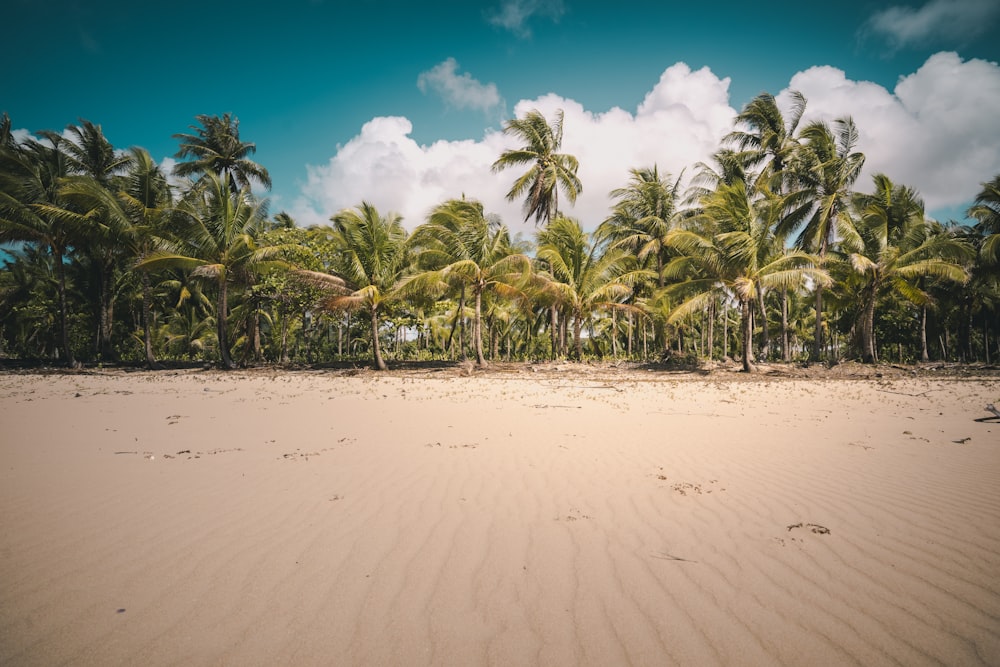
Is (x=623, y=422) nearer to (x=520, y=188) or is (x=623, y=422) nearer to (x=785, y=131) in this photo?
(x=520, y=188)

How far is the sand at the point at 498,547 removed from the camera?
75.2 inches

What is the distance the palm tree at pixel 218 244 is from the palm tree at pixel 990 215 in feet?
107

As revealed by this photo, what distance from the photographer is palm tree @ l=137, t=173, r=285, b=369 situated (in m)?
17.2

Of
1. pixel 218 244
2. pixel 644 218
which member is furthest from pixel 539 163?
pixel 218 244

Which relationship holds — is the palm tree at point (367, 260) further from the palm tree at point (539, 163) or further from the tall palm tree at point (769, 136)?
the tall palm tree at point (769, 136)

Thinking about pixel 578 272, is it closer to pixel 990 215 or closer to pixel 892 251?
pixel 892 251

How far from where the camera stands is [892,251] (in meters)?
17.4

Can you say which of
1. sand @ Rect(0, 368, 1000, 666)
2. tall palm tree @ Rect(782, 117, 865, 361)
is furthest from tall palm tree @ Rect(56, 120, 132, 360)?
tall palm tree @ Rect(782, 117, 865, 361)

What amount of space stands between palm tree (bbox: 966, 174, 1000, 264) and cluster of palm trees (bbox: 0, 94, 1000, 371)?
10 cm

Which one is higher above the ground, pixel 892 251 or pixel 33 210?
pixel 33 210

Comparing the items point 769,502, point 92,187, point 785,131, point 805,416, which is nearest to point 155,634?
point 769,502

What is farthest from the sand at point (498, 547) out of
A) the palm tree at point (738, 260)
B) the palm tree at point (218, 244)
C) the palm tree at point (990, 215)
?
the palm tree at point (990, 215)

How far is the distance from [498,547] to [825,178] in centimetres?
2393

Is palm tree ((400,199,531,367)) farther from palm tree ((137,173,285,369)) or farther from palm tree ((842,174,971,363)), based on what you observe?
palm tree ((842,174,971,363))
